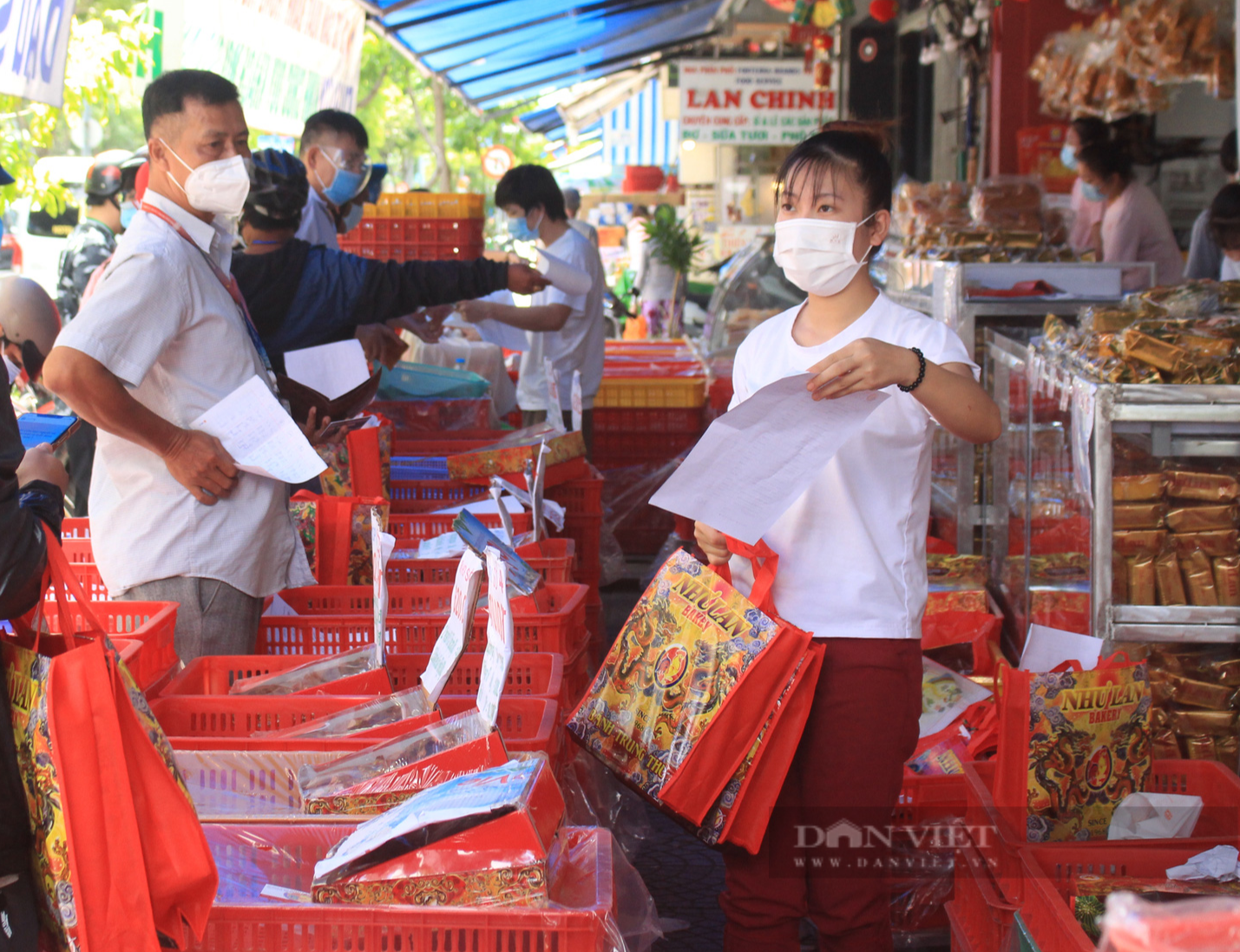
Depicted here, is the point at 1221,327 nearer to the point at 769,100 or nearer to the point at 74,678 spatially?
the point at 74,678

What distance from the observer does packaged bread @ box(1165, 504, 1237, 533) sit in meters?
3.12

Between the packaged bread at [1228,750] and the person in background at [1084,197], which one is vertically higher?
the person in background at [1084,197]

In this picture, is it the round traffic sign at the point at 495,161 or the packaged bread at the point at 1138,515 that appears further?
the round traffic sign at the point at 495,161

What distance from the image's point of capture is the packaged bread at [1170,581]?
3.13 m

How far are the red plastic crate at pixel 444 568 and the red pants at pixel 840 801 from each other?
1.10 meters

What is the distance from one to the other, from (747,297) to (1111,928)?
7.53 m

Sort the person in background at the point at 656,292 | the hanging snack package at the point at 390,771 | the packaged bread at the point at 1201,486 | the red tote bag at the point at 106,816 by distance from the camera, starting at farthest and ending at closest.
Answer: the person in background at the point at 656,292
the packaged bread at the point at 1201,486
the hanging snack package at the point at 390,771
the red tote bag at the point at 106,816

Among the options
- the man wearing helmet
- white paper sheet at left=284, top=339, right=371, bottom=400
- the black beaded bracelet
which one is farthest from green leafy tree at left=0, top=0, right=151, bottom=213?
the black beaded bracelet

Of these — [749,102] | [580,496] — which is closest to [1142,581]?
[580,496]

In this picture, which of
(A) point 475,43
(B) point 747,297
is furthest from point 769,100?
(B) point 747,297

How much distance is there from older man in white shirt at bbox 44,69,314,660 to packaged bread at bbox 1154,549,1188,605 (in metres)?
2.26

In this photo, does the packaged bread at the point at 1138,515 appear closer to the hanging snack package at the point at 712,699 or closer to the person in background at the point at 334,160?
the hanging snack package at the point at 712,699

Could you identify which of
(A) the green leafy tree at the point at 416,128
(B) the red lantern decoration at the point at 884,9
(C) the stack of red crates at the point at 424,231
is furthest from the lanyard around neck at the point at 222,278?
(A) the green leafy tree at the point at 416,128

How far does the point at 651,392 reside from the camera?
22.3 feet
